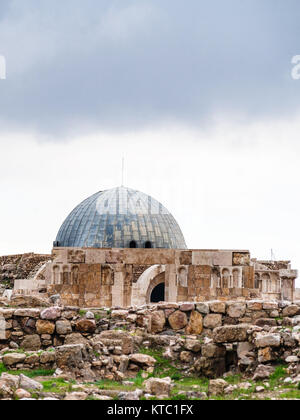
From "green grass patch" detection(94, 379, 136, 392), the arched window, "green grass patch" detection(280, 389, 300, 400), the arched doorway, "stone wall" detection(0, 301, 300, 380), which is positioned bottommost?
the arched doorway

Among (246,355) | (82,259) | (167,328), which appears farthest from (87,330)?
(82,259)

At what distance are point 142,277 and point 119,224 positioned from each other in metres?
12.4

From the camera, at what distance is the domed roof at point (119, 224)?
112ft

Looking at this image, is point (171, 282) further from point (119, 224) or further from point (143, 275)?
point (119, 224)

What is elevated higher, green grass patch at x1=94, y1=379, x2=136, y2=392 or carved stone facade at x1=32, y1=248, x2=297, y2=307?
carved stone facade at x1=32, y1=248, x2=297, y2=307

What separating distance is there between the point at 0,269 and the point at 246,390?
86.9ft

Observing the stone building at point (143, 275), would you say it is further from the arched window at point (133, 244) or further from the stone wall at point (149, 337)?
the arched window at point (133, 244)

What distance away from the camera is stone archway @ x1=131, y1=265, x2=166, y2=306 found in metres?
22.1

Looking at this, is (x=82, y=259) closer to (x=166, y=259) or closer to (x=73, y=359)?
(x=166, y=259)

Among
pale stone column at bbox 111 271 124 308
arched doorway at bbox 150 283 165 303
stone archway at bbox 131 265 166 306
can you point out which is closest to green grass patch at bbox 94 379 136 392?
pale stone column at bbox 111 271 124 308

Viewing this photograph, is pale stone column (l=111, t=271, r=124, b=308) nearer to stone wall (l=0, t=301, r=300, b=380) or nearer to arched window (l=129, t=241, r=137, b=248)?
stone wall (l=0, t=301, r=300, b=380)

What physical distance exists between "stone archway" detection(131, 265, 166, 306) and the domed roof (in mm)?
10802

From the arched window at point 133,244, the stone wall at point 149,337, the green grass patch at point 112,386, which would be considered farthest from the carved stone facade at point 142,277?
the arched window at point 133,244

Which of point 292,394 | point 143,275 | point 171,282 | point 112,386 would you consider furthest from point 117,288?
point 292,394
